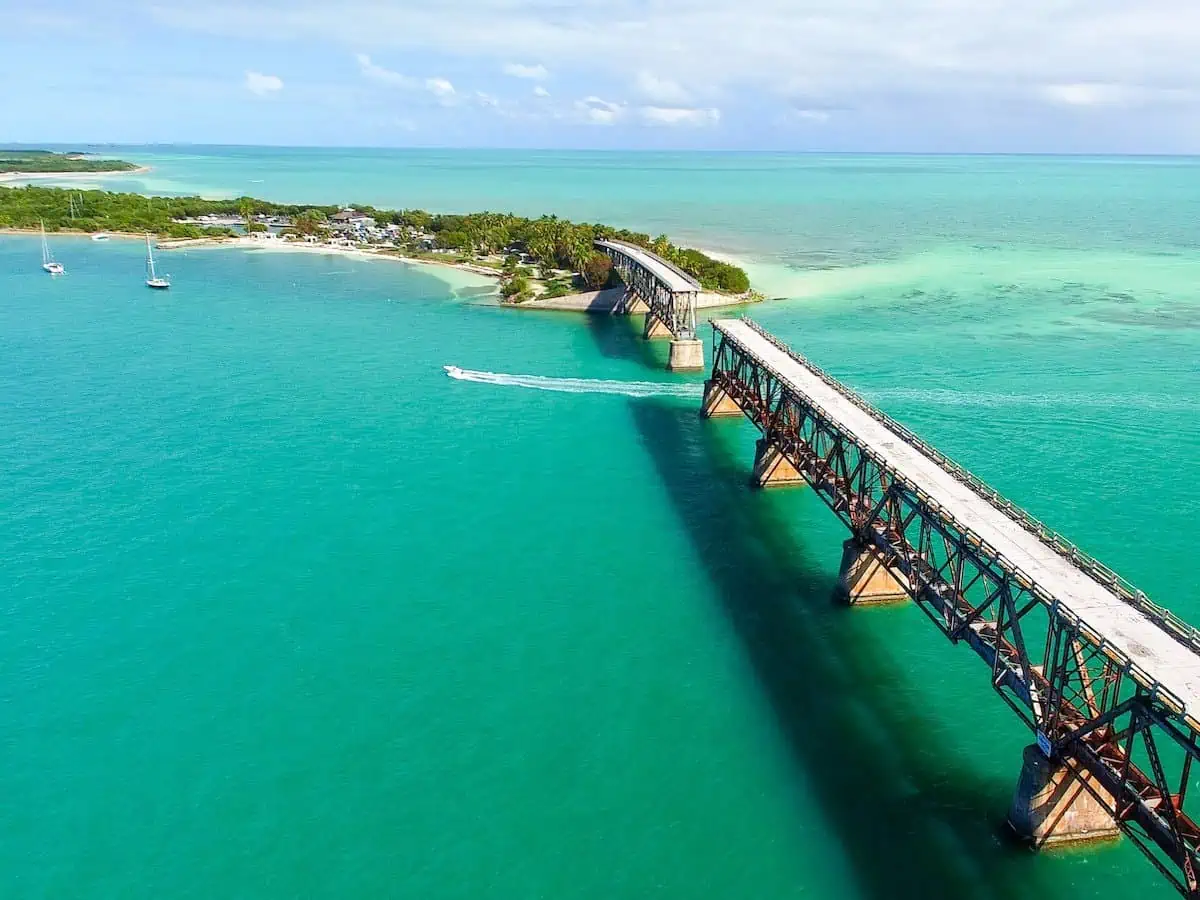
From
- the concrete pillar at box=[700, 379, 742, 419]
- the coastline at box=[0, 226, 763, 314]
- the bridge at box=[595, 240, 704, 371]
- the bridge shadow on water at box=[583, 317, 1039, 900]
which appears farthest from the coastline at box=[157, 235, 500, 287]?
the bridge shadow on water at box=[583, 317, 1039, 900]

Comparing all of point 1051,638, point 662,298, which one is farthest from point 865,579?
point 662,298

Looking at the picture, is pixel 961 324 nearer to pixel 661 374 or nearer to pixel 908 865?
pixel 661 374

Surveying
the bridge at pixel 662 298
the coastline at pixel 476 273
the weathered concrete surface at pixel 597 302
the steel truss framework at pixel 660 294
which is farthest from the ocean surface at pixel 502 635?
the coastline at pixel 476 273

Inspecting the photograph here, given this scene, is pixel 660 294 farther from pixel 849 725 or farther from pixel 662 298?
pixel 849 725

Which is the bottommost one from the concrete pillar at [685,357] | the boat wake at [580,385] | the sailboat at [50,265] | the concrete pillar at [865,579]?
the concrete pillar at [865,579]

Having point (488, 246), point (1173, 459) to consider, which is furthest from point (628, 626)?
point (488, 246)

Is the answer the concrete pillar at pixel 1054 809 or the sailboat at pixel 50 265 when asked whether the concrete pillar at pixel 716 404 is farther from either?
the sailboat at pixel 50 265

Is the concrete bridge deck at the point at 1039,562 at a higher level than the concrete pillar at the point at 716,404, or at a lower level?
higher
